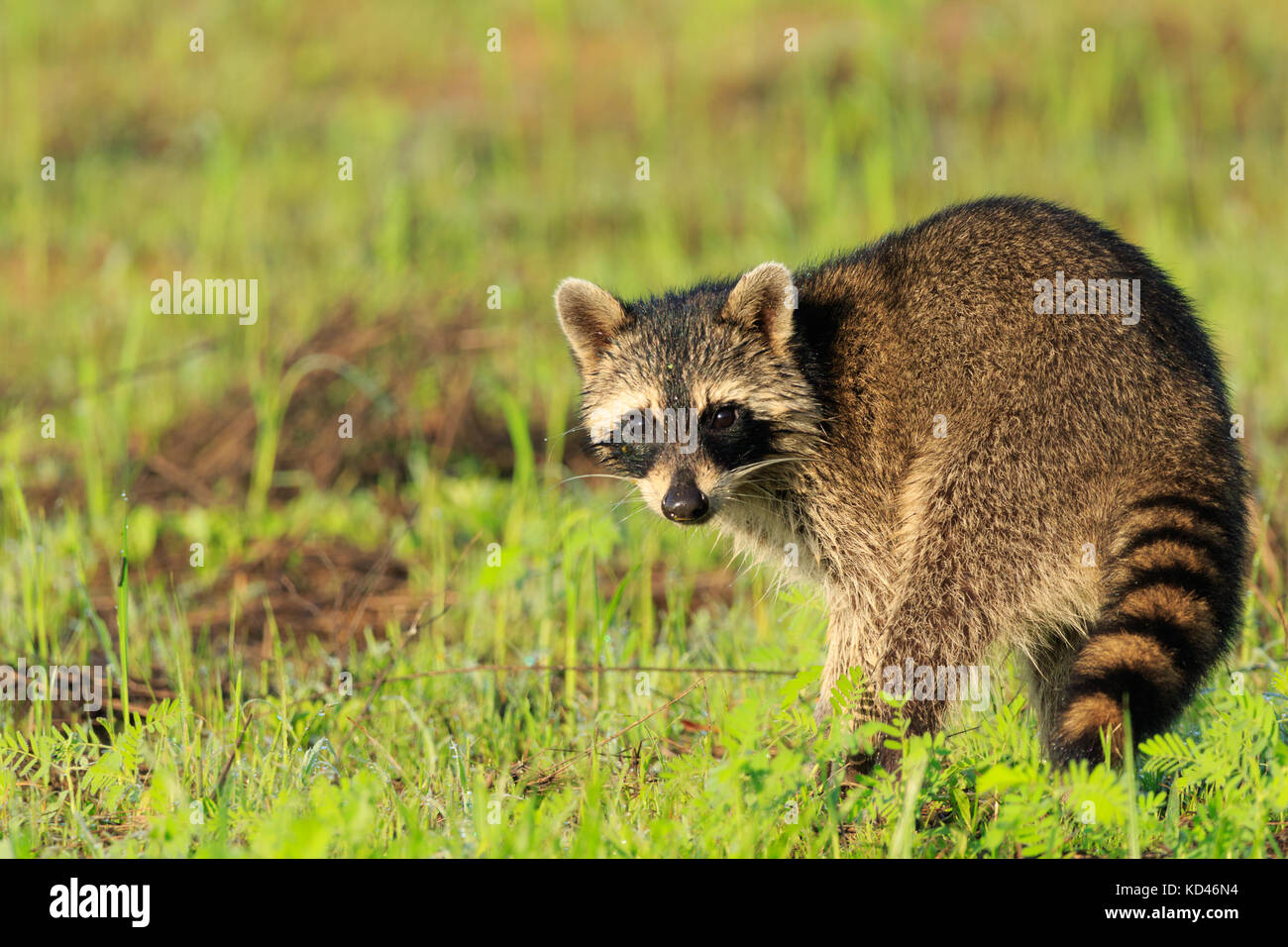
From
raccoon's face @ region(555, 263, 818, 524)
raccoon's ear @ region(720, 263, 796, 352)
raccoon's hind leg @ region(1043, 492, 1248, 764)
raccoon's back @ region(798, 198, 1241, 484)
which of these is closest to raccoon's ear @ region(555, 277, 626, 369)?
raccoon's face @ region(555, 263, 818, 524)

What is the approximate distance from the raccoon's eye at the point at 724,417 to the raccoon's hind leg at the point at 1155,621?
118 centimetres

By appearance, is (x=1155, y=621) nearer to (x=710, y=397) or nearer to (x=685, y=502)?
(x=685, y=502)

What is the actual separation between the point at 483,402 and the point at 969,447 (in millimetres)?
4165

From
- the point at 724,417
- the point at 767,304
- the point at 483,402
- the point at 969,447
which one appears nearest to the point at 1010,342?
the point at 969,447

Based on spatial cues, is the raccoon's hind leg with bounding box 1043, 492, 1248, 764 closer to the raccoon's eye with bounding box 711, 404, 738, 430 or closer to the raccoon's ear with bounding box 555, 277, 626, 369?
the raccoon's eye with bounding box 711, 404, 738, 430

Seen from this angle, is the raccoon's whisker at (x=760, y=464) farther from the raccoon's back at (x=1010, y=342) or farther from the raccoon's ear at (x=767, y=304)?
the raccoon's ear at (x=767, y=304)

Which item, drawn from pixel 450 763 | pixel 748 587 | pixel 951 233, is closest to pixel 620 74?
pixel 748 587

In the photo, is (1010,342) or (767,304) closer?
(1010,342)

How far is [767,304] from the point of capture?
4.22 meters

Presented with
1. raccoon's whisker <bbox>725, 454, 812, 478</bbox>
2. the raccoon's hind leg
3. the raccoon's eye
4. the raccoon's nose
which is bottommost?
the raccoon's hind leg

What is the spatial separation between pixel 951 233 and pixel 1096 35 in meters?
9.37

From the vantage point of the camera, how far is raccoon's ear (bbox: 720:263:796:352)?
4.14 metres

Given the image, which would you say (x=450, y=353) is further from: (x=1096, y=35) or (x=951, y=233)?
(x=1096, y=35)

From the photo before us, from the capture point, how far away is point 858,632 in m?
4.04
